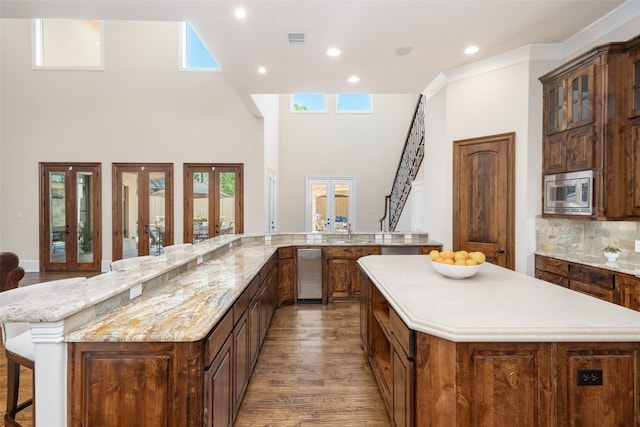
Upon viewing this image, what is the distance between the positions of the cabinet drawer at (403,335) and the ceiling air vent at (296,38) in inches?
116

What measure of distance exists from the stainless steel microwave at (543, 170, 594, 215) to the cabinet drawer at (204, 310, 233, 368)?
332 cm

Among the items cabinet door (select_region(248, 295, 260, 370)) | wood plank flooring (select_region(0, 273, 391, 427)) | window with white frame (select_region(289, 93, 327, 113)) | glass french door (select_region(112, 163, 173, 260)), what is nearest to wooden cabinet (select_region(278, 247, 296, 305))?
wood plank flooring (select_region(0, 273, 391, 427))

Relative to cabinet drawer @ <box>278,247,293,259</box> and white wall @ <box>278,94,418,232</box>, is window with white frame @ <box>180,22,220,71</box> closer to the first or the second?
white wall @ <box>278,94,418,232</box>

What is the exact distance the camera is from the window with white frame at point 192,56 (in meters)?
6.47

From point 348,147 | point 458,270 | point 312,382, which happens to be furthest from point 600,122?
point 348,147

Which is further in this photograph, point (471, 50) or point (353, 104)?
point (353, 104)

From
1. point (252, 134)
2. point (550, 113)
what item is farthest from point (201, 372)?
point (252, 134)

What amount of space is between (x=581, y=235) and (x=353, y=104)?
6.89 meters

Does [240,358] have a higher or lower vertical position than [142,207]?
lower

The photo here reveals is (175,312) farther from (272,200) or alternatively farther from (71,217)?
(71,217)

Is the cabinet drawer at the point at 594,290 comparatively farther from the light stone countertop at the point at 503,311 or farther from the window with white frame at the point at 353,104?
the window with white frame at the point at 353,104

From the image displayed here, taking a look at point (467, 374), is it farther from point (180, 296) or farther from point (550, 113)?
point (550, 113)

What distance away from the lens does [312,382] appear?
2475mm

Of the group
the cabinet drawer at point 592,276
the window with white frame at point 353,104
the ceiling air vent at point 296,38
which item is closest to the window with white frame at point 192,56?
the window with white frame at point 353,104
